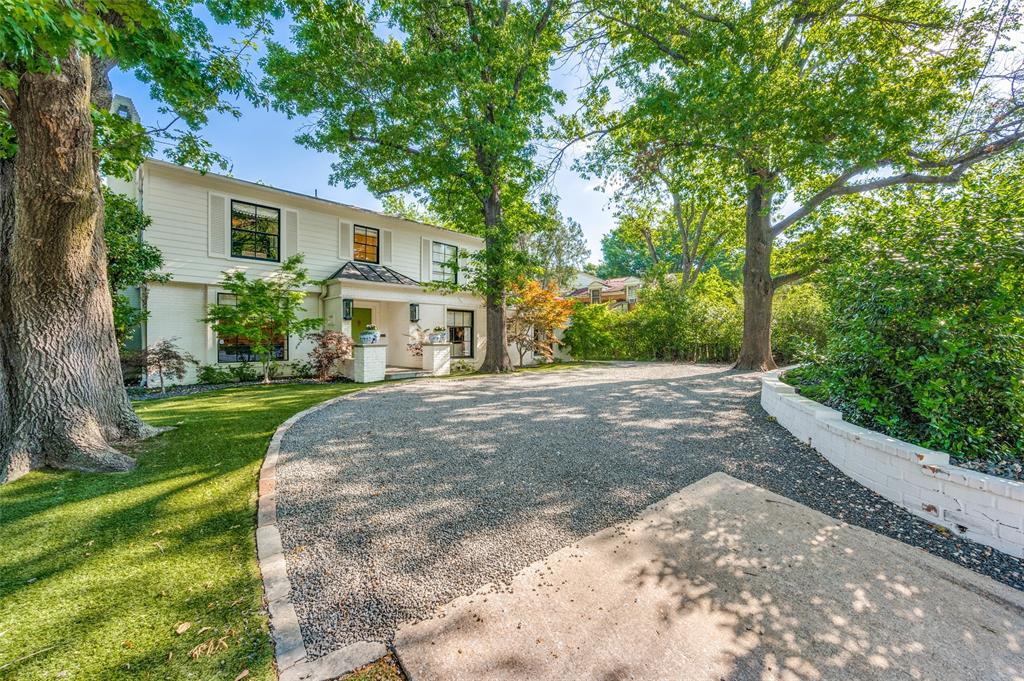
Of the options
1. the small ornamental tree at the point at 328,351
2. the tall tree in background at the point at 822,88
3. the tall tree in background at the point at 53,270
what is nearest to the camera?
the tall tree in background at the point at 53,270

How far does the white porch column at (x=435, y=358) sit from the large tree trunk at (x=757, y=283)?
8414 mm

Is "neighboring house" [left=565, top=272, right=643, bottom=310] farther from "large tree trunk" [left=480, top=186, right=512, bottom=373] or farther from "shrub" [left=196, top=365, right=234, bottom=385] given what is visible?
"shrub" [left=196, top=365, right=234, bottom=385]

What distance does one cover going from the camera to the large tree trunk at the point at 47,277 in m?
3.36

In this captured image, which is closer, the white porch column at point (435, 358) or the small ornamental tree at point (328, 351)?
the small ornamental tree at point (328, 351)

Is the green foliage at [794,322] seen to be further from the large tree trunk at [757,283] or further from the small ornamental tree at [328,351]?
the small ornamental tree at [328,351]

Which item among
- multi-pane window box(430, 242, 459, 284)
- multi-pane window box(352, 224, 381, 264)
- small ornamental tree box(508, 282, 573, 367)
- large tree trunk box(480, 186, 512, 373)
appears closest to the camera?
large tree trunk box(480, 186, 512, 373)

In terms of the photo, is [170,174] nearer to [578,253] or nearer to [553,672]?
[553,672]

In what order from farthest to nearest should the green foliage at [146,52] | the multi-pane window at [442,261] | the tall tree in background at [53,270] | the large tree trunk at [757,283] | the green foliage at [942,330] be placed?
1. the multi-pane window at [442,261]
2. the large tree trunk at [757,283]
3. the tall tree in background at [53,270]
4. the green foliage at [942,330]
5. the green foliage at [146,52]

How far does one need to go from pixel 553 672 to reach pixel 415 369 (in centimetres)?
1117

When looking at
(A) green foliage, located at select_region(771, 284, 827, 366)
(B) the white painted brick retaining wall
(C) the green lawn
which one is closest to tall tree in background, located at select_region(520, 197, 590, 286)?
(A) green foliage, located at select_region(771, 284, 827, 366)

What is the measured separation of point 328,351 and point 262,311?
1682 mm

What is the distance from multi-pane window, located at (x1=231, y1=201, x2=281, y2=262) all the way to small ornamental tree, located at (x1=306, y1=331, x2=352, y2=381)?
2818 millimetres

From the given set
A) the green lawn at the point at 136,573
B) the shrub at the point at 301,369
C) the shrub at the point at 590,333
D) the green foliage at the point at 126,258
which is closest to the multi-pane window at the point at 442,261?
the shrub at the point at 301,369

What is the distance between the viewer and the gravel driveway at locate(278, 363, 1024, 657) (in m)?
2.11
